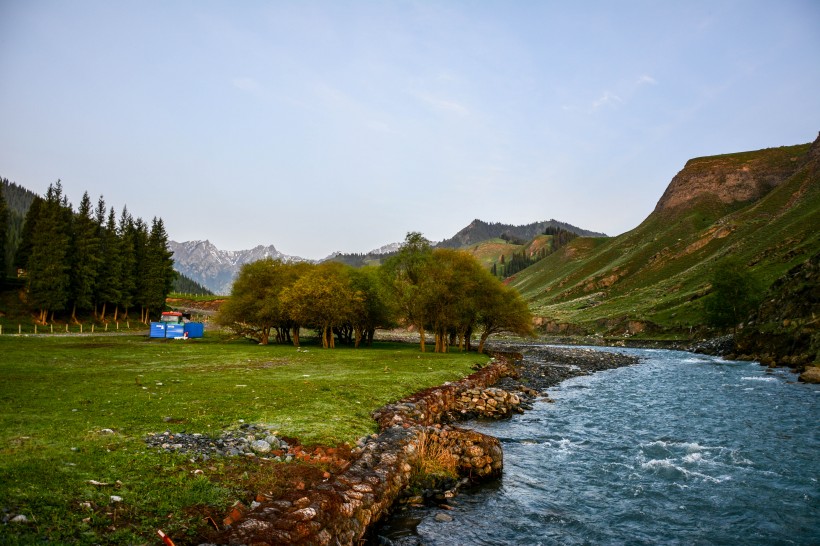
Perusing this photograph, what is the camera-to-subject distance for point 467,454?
17.6 m

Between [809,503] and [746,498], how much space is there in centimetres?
189

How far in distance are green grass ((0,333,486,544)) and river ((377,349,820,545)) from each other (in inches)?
214

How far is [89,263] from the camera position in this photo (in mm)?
90312

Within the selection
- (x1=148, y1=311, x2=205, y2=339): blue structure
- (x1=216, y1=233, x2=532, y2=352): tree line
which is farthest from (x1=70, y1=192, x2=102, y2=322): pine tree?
(x1=216, y1=233, x2=532, y2=352): tree line

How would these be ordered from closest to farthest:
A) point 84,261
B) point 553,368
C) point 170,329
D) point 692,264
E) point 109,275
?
1. point 553,368
2. point 170,329
3. point 84,261
4. point 109,275
5. point 692,264

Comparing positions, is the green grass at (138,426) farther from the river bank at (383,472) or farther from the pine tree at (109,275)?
the pine tree at (109,275)

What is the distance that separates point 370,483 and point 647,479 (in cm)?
1225

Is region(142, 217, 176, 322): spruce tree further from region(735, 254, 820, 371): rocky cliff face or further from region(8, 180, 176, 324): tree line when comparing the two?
region(735, 254, 820, 371): rocky cliff face

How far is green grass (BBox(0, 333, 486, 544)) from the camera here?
9.10 meters

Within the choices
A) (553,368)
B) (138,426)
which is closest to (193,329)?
(553,368)

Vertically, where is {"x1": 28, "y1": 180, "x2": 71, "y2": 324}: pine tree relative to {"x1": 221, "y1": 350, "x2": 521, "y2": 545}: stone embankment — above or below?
above

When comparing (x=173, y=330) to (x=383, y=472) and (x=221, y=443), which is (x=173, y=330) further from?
(x=383, y=472)

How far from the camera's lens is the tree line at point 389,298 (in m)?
62.0

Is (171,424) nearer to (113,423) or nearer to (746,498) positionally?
(113,423)
